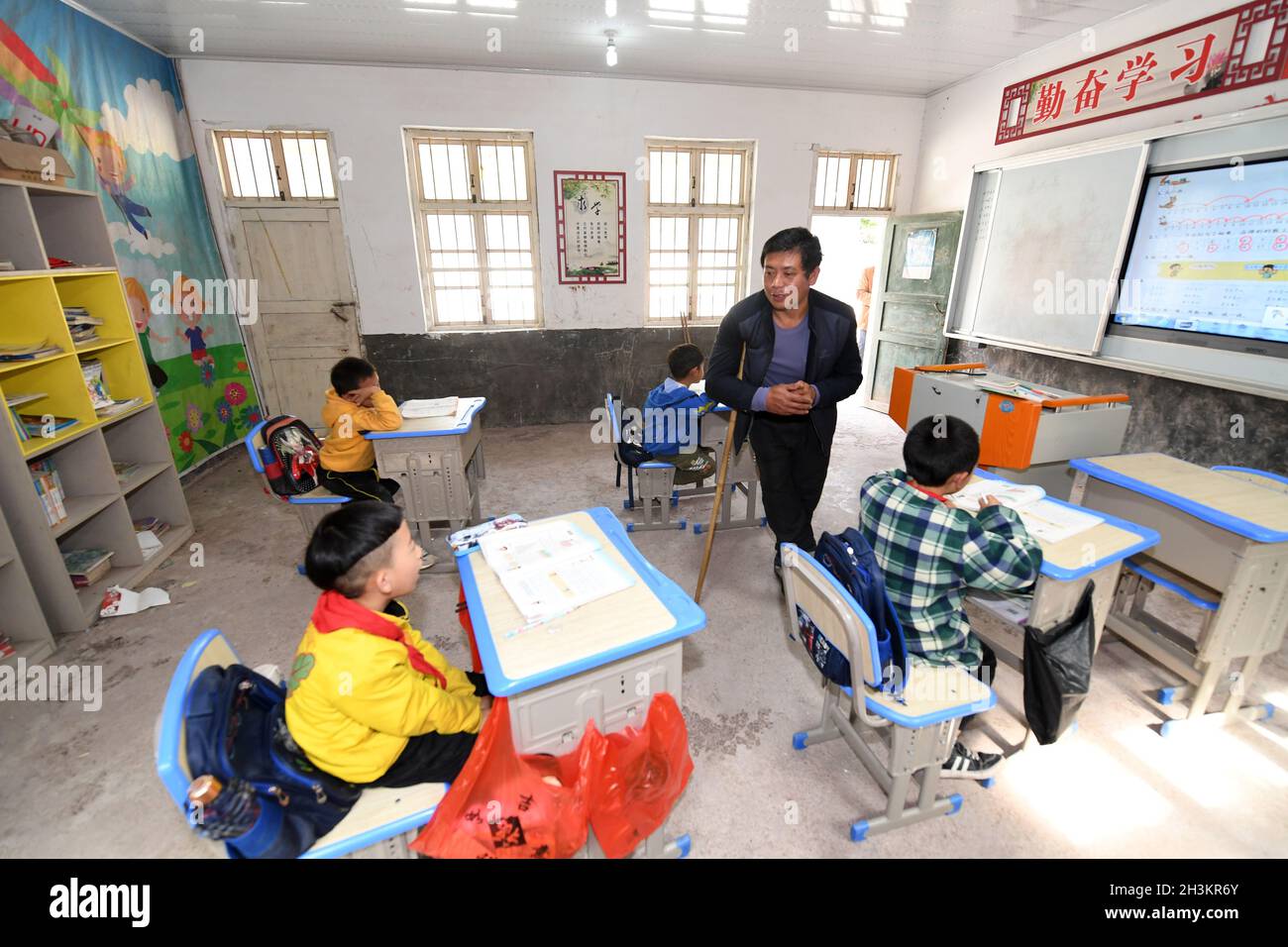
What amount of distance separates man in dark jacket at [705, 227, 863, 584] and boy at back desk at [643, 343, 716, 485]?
2.35 ft

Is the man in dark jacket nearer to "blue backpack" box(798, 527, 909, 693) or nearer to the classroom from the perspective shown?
the classroom

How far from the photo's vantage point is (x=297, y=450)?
9.60ft

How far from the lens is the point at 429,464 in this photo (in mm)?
3096

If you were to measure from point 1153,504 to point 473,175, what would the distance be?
5.78 m

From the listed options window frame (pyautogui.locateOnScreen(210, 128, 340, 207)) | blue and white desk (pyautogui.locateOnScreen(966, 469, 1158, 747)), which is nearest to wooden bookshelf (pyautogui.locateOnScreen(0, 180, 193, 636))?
window frame (pyautogui.locateOnScreen(210, 128, 340, 207))

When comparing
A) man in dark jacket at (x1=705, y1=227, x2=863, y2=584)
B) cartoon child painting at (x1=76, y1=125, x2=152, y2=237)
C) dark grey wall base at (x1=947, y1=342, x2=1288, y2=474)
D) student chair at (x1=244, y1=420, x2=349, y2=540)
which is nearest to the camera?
man in dark jacket at (x1=705, y1=227, x2=863, y2=584)

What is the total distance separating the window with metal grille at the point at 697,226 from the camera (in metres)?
5.87

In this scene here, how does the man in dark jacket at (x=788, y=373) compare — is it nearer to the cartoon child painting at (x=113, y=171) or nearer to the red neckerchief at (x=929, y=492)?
the red neckerchief at (x=929, y=492)

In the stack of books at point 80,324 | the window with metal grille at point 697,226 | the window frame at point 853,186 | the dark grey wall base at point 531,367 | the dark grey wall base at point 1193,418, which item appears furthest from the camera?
the window frame at point 853,186

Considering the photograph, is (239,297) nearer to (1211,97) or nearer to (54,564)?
(54,564)

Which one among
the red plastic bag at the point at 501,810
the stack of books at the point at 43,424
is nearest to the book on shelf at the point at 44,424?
the stack of books at the point at 43,424

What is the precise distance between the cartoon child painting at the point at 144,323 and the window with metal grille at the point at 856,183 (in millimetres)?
6050

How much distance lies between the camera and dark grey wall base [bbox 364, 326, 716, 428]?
573 centimetres
